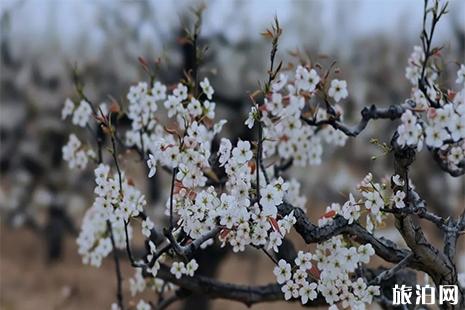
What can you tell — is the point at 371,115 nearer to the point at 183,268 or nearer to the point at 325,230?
the point at 325,230

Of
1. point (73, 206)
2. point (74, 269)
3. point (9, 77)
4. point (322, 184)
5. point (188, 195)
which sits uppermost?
point (9, 77)

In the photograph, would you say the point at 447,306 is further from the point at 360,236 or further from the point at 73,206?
the point at 73,206

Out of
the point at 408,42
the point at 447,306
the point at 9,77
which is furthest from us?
the point at 408,42

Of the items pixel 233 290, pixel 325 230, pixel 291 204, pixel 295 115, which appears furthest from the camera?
pixel 233 290

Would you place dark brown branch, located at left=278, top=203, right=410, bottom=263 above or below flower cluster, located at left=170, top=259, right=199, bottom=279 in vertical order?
above

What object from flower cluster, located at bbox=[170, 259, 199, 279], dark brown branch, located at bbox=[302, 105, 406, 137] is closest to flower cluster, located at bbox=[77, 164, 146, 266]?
flower cluster, located at bbox=[170, 259, 199, 279]

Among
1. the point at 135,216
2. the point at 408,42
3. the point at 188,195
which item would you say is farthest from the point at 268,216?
the point at 408,42

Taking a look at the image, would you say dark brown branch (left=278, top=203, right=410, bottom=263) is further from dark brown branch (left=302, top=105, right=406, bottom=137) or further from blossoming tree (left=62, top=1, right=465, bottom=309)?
dark brown branch (left=302, top=105, right=406, bottom=137)

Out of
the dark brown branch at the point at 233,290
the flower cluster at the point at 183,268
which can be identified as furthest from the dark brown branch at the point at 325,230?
the dark brown branch at the point at 233,290

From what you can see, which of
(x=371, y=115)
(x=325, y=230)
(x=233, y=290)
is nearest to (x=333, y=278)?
(x=325, y=230)
